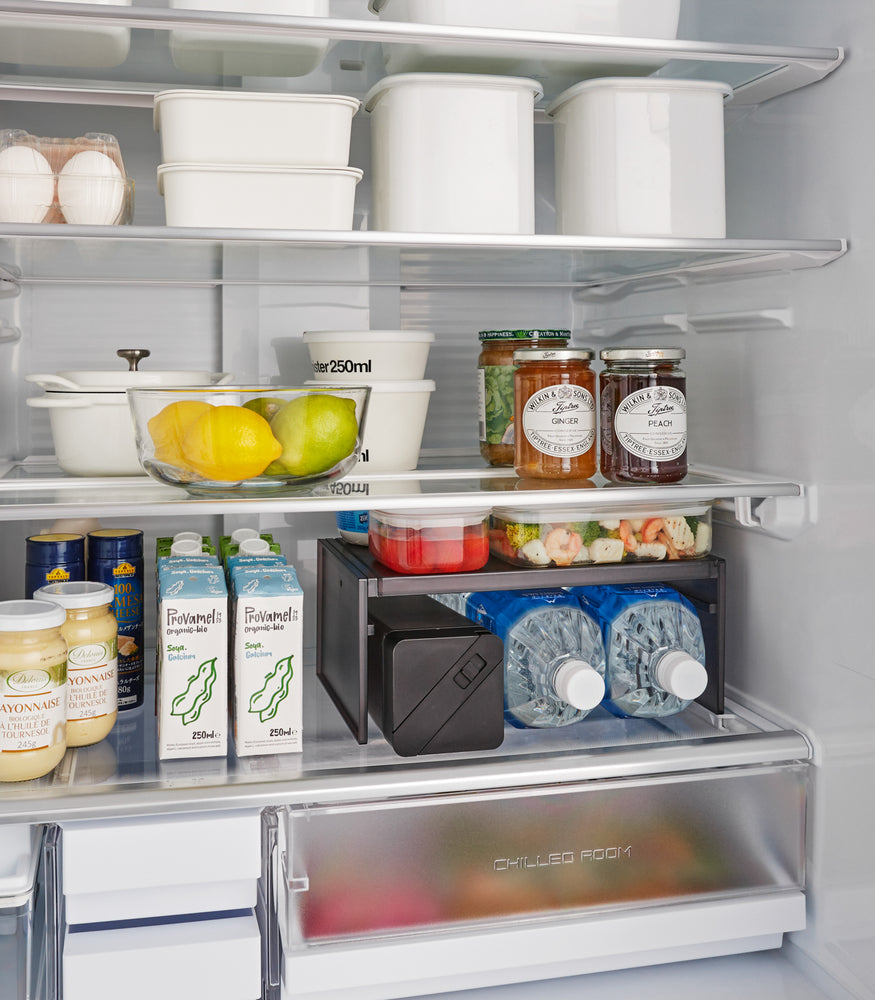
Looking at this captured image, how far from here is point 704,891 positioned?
1.20 meters

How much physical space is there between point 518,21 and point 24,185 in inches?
21.8

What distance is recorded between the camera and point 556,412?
1207 mm

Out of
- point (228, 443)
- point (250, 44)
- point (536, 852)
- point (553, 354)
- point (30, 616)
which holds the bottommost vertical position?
point (536, 852)

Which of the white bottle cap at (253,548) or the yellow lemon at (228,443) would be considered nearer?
the yellow lemon at (228,443)

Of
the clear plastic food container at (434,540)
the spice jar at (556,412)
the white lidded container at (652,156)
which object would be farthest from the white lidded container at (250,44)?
the clear plastic food container at (434,540)

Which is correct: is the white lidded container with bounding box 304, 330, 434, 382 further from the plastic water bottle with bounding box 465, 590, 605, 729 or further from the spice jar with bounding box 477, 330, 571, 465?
the plastic water bottle with bounding box 465, 590, 605, 729

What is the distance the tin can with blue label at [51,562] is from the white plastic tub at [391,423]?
0.36 meters

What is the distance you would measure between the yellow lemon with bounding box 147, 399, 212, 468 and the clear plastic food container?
0.25 metres

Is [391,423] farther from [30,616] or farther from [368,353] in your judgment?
[30,616]

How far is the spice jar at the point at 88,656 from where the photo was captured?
3.68 feet

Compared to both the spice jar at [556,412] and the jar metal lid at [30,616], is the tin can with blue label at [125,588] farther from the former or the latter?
the spice jar at [556,412]

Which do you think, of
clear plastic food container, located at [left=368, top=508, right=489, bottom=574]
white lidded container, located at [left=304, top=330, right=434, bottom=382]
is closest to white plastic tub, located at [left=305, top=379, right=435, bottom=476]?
white lidded container, located at [left=304, top=330, right=434, bottom=382]


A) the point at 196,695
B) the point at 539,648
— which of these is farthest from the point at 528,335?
the point at 196,695

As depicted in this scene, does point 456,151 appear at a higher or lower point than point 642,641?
higher
